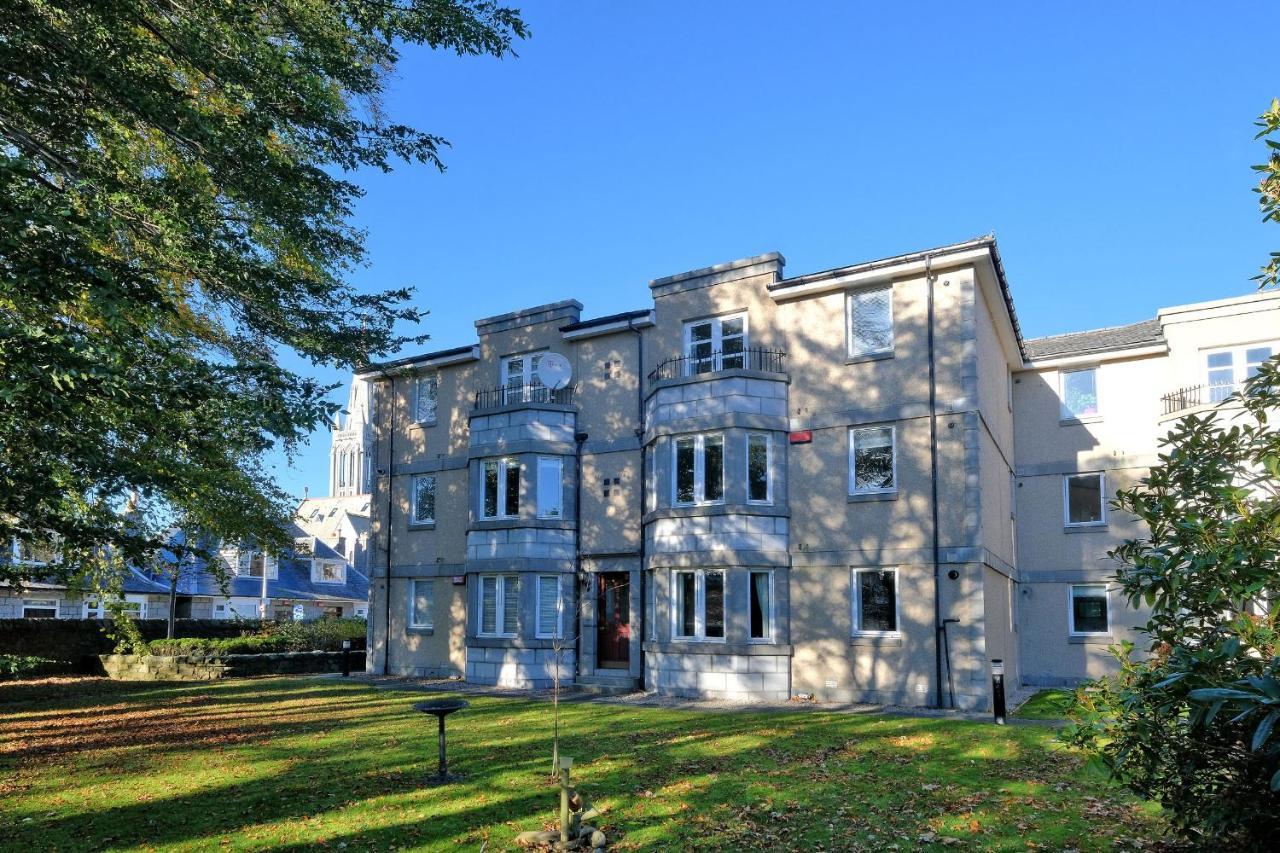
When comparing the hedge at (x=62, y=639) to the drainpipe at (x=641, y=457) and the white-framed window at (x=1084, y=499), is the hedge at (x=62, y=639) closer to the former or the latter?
the drainpipe at (x=641, y=457)

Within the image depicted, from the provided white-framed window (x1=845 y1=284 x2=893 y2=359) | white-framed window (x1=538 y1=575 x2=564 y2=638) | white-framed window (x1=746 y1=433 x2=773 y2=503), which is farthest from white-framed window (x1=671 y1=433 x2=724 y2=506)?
white-framed window (x1=538 y1=575 x2=564 y2=638)

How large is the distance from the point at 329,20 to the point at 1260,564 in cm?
1205

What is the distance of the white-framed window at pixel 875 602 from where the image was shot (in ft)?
64.0

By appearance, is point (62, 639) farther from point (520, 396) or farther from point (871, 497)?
point (871, 497)

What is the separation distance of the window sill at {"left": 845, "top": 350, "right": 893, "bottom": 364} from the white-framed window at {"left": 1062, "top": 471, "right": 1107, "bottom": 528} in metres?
8.19

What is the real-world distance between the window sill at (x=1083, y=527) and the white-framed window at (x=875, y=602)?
25.2ft

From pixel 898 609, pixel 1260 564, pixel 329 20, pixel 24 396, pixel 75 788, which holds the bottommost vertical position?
pixel 75 788

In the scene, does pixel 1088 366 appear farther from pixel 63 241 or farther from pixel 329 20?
pixel 63 241

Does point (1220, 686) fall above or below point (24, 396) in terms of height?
below

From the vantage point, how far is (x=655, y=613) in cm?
2155

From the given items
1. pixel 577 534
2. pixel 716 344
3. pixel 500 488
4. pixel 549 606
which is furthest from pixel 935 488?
pixel 500 488

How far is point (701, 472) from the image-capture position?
21.2 metres

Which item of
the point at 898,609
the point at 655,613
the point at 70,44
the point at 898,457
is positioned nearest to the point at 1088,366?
the point at 898,457

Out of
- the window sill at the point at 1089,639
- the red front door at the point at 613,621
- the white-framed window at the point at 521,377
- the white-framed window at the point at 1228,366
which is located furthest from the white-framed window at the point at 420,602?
the white-framed window at the point at 1228,366
